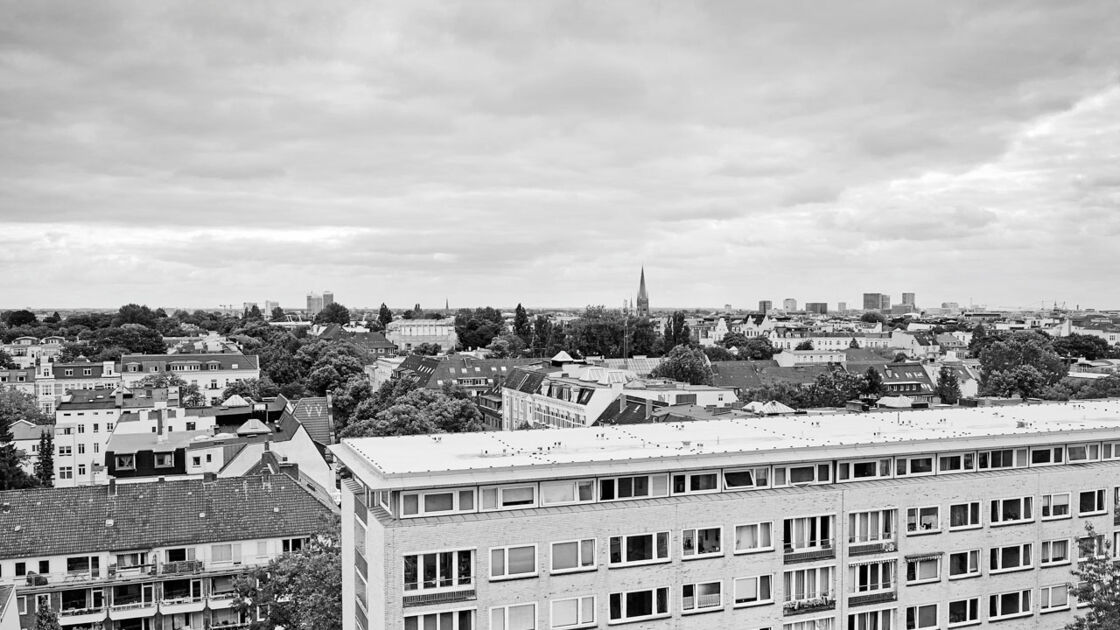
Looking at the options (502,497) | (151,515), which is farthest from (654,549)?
(151,515)

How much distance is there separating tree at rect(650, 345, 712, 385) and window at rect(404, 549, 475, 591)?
301 ft

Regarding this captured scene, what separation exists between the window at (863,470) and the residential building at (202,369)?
10672 centimetres

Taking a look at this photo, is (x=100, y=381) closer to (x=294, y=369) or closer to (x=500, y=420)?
(x=294, y=369)

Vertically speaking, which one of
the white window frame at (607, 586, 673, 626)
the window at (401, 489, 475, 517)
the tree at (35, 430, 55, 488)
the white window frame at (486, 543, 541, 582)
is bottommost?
the tree at (35, 430, 55, 488)

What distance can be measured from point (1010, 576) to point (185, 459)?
51.7 meters

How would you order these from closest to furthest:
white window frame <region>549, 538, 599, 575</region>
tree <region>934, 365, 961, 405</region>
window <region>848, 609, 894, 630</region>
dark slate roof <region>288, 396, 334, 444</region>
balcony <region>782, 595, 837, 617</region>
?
1. white window frame <region>549, 538, 599, 575</region>
2. balcony <region>782, 595, 837, 617</region>
3. window <region>848, 609, 894, 630</region>
4. dark slate roof <region>288, 396, 334, 444</region>
5. tree <region>934, 365, 961, 405</region>

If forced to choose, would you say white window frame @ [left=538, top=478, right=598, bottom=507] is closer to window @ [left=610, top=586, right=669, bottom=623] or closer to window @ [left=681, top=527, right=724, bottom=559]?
window @ [left=610, top=586, right=669, bottom=623]

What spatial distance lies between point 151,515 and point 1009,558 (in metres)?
34.4

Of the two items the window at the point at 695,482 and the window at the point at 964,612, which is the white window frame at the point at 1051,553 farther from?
the window at the point at 695,482

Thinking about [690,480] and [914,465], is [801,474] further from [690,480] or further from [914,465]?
[914,465]

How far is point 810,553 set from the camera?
27562mm

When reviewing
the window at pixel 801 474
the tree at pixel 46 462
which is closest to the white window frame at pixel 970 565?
the window at pixel 801 474

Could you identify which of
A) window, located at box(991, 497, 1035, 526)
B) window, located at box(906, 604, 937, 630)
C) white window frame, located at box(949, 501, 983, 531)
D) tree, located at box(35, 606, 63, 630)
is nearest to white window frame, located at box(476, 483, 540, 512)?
window, located at box(906, 604, 937, 630)

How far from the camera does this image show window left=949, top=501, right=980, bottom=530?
1141 inches
